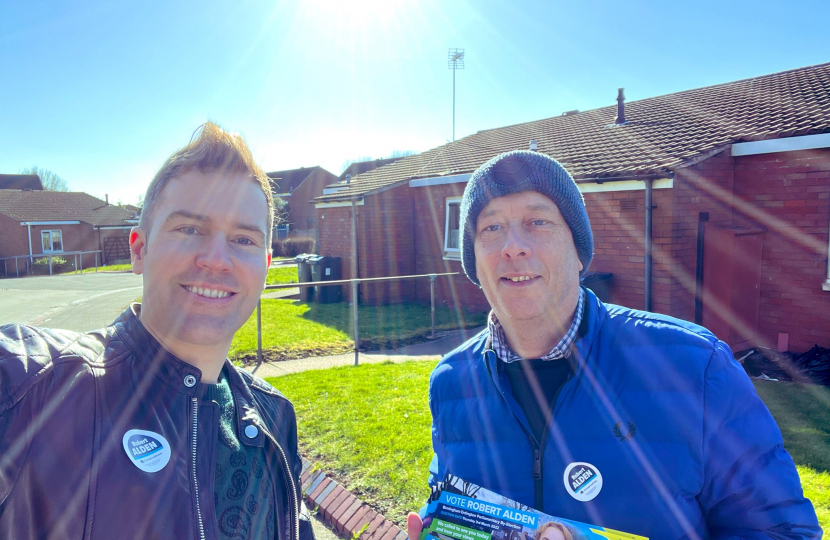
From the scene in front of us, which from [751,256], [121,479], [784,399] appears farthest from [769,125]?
[121,479]

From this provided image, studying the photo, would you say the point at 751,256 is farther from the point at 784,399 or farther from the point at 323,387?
the point at 323,387

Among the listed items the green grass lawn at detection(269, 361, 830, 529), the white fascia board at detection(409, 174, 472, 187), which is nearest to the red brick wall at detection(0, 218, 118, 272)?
the white fascia board at detection(409, 174, 472, 187)

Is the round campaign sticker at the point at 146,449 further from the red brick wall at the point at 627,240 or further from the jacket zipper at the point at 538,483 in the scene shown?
the red brick wall at the point at 627,240

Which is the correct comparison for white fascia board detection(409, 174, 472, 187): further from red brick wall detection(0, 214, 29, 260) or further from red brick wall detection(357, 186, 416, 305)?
red brick wall detection(0, 214, 29, 260)

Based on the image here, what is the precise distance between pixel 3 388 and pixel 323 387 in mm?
5305

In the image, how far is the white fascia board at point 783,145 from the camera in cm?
736

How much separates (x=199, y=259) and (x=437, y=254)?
12227mm

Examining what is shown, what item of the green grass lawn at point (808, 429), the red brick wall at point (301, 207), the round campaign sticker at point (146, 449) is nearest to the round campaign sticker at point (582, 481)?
the round campaign sticker at point (146, 449)

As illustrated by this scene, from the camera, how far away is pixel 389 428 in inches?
195

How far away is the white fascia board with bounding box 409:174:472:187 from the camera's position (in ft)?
41.1

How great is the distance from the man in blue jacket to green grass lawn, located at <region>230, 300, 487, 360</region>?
22.5ft

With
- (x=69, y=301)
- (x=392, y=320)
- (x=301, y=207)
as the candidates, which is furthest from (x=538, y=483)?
(x=301, y=207)

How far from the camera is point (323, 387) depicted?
6363mm

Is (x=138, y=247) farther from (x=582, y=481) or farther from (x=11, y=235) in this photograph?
(x=11, y=235)
